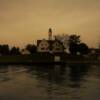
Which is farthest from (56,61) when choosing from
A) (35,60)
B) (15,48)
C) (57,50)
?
(15,48)

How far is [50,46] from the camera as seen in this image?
A: 13675 cm

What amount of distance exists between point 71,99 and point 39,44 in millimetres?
122291

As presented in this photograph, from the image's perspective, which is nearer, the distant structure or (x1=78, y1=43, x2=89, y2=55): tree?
the distant structure

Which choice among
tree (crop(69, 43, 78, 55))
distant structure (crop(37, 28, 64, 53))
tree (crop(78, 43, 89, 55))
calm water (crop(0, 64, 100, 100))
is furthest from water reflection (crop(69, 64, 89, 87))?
tree (crop(78, 43, 89, 55))

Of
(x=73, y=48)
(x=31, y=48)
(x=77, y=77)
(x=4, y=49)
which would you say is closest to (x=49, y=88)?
(x=77, y=77)

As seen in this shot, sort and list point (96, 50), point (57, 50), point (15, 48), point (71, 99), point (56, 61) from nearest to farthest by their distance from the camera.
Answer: point (71, 99), point (56, 61), point (57, 50), point (15, 48), point (96, 50)

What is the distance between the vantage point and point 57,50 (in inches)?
5290

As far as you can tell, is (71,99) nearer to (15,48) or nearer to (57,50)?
(57,50)

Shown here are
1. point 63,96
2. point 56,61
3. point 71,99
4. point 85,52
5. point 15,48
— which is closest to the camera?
point 71,99

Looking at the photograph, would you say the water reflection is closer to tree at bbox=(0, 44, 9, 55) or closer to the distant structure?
the distant structure

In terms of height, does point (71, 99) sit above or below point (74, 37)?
below

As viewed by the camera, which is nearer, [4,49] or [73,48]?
[73,48]

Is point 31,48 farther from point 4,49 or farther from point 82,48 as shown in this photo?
point 82,48

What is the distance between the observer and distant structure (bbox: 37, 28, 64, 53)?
13450cm
